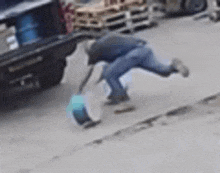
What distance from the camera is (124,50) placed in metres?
6.09

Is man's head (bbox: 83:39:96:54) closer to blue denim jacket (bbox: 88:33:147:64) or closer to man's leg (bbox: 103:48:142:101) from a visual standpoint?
blue denim jacket (bbox: 88:33:147:64)

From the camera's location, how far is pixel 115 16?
11.4 meters

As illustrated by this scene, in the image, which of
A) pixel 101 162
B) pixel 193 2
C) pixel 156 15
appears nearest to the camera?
pixel 101 162

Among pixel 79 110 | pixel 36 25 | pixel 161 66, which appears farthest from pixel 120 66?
pixel 36 25

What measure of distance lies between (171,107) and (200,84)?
1.00 metres

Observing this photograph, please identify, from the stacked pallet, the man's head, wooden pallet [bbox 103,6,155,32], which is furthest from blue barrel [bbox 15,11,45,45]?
wooden pallet [bbox 103,6,155,32]

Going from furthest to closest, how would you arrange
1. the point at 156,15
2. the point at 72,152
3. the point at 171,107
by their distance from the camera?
the point at 156,15 < the point at 171,107 < the point at 72,152

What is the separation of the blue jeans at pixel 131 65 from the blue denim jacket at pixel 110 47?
9cm

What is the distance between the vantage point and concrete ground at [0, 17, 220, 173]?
451cm

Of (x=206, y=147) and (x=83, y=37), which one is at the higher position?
(x=83, y=37)

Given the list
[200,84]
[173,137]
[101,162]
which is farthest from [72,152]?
[200,84]

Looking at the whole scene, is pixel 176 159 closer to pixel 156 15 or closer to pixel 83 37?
pixel 83 37

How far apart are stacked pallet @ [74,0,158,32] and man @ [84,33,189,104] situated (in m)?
5.05

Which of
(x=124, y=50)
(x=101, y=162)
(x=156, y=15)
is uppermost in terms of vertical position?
(x=124, y=50)
